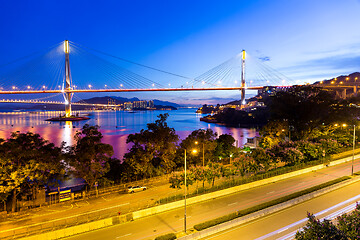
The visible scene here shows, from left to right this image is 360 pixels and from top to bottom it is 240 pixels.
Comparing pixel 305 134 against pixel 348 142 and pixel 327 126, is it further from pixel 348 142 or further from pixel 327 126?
pixel 348 142

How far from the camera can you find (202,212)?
364 inches

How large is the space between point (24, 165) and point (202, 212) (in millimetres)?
7425

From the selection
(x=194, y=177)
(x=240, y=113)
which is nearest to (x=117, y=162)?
(x=194, y=177)

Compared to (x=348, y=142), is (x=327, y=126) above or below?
above

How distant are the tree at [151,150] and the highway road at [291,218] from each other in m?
6.28

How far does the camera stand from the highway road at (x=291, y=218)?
7.43m

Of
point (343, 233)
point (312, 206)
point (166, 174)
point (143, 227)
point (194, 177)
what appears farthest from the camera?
point (166, 174)

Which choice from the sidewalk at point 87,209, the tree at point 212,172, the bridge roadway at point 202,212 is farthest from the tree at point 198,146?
the bridge roadway at point 202,212

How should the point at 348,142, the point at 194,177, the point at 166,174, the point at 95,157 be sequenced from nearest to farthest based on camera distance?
the point at 194,177 < the point at 95,157 < the point at 166,174 < the point at 348,142

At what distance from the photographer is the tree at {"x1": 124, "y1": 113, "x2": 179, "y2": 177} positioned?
12.8 meters

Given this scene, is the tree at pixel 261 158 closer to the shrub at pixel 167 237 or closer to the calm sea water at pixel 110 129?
the shrub at pixel 167 237

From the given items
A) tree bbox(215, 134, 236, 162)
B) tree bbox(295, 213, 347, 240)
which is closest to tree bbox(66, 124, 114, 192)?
tree bbox(215, 134, 236, 162)

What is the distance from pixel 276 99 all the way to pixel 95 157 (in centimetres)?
1573

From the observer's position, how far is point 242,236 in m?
7.40
